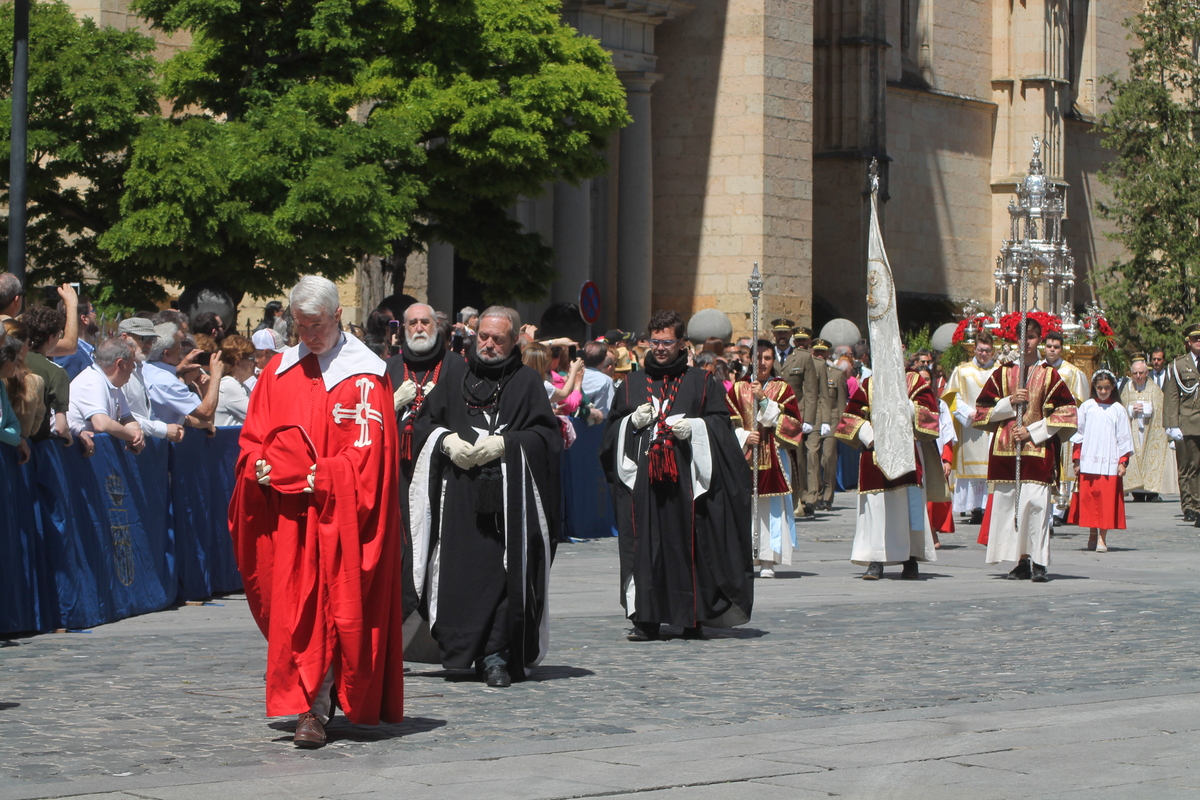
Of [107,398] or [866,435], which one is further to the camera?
[866,435]

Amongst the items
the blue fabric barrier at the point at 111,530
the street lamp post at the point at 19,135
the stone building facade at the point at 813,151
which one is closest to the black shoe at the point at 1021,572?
the blue fabric barrier at the point at 111,530

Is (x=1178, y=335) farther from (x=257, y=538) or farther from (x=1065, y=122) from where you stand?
(x=257, y=538)

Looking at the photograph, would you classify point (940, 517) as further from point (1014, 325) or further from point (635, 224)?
point (635, 224)

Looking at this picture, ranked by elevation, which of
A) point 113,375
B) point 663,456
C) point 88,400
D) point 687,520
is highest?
point 113,375

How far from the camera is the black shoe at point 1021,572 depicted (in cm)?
1505

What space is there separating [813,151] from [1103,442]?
85.9ft

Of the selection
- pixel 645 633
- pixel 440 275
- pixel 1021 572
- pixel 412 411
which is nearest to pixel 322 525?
pixel 412 411

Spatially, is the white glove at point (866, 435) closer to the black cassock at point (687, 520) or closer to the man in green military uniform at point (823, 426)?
the black cassock at point (687, 520)

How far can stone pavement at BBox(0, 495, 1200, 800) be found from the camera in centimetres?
665

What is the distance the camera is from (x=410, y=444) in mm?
9797

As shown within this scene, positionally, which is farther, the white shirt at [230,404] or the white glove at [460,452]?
the white shirt at [230,404]

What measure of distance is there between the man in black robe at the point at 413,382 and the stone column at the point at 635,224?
2602cm

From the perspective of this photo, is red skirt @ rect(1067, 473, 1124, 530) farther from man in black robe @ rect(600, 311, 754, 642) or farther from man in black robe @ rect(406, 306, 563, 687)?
man in black robe @ rect(406, 306, 563, 687)

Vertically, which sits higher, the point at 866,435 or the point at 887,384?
the point at 887,384
